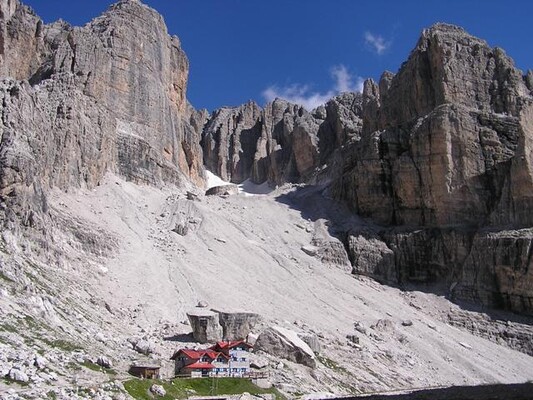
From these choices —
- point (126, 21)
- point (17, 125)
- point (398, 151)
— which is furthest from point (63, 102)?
point (398, 151)

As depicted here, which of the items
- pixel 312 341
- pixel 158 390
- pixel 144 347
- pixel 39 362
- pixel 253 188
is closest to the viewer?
pixel 39 362

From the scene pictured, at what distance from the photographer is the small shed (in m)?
47.2

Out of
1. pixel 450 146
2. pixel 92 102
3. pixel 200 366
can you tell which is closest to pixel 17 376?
pixel 200 366

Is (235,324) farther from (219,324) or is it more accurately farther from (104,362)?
(104,362)

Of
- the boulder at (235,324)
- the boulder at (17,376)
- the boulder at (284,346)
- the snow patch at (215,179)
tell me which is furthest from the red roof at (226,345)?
the snow patch at (215,179)

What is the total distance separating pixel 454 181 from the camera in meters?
108

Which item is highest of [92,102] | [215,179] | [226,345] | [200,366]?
[215,179]

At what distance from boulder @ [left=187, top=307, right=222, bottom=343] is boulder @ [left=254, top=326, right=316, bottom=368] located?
425cm

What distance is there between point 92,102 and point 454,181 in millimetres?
59867

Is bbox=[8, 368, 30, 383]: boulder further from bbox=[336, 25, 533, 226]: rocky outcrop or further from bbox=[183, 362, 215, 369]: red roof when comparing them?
bbox=[336, 25, 533, 226]: rocky outcrop

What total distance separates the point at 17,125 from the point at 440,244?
225ft

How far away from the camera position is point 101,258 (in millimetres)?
73625

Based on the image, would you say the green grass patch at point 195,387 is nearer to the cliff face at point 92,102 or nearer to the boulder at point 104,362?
the boulder at point 104,362

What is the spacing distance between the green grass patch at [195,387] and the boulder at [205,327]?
34.0 feet
